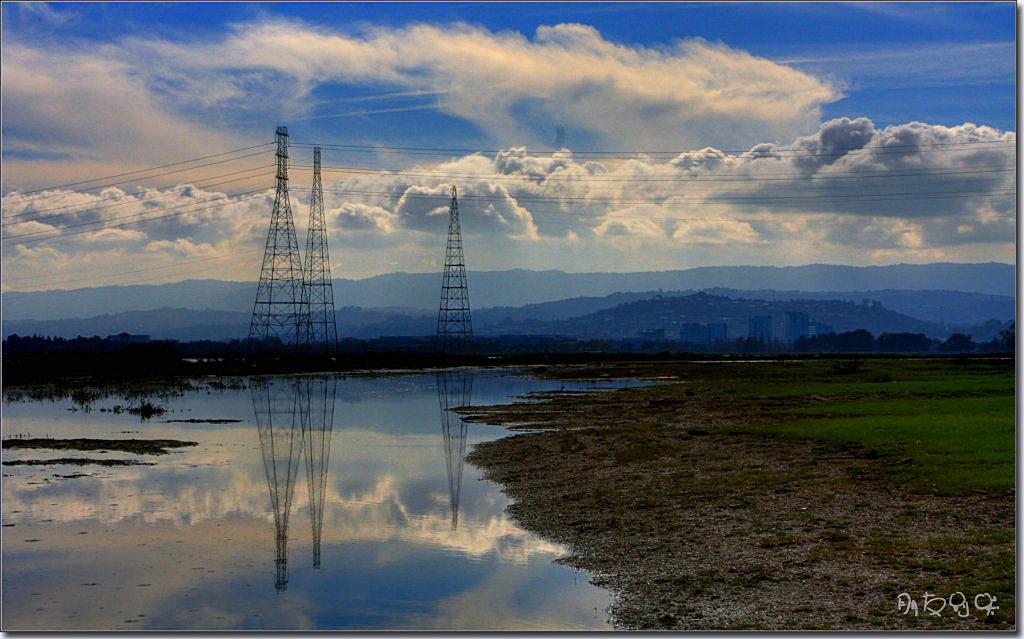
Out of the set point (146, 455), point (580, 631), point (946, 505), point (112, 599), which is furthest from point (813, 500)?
point (146, 455)

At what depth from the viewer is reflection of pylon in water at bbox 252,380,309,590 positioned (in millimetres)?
24644

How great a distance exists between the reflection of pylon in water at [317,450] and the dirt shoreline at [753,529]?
241 inches

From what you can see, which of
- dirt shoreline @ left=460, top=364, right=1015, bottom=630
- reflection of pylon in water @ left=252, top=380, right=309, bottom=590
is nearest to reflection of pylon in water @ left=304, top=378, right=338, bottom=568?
reflection of pylon in water @ left=252, top=380, right=309, bottom=590

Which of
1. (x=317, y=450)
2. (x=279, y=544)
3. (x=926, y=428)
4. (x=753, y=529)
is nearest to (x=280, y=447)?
(x=317, y=450)

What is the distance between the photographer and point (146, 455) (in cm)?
4088

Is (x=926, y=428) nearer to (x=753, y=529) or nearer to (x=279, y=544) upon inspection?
(x=753, y=529)

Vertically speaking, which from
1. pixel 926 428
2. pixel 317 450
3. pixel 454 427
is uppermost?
pixel 926 428

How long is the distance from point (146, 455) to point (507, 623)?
28018 mm

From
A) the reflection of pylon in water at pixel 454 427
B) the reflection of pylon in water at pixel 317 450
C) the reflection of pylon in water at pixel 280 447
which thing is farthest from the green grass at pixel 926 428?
the reflection of pylon in water at pixel 280 447

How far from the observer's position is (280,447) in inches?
1784

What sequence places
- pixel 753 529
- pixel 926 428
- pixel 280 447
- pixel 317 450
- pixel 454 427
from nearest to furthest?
1. pixel 753 529
2. pixel 926 428
3. pixel 317 450
4. pixel 280 447
5. pixel 454 427

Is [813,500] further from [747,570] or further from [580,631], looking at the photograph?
[580,631]

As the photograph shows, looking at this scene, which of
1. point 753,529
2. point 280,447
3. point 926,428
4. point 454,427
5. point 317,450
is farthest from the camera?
point 454,427

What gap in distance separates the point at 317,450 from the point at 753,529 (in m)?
26.1
